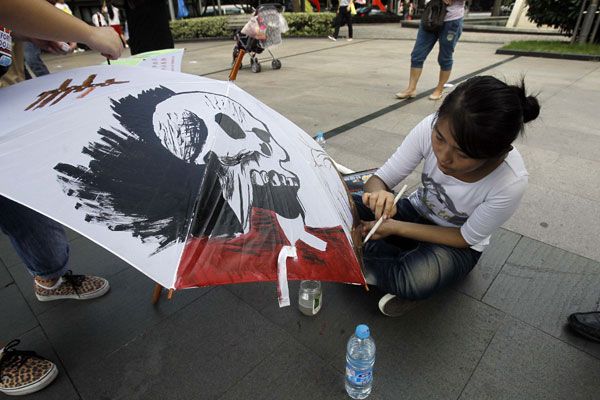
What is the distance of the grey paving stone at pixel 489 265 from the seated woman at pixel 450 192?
28cm

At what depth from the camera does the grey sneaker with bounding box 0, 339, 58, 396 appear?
1519 mm

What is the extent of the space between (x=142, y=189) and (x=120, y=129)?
23 cm

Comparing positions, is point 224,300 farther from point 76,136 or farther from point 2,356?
point 76,136

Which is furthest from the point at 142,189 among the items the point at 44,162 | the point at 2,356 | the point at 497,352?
the point at 497,352

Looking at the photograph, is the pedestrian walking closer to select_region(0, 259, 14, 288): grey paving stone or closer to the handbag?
the handbag

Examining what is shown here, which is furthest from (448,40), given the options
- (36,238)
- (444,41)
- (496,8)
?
(496,8)

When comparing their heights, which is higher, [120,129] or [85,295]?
[120,129]

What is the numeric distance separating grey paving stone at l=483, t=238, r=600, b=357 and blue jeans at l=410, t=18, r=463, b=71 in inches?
139

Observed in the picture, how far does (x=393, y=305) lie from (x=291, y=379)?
2.13 ft

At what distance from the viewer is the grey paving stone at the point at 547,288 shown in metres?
1.82

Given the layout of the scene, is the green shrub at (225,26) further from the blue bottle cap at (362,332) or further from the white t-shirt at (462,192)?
the blue bottle cap at (362,332)

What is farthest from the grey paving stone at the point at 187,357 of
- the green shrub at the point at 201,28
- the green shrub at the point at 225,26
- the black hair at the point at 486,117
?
the green shrub at the point at 201,28

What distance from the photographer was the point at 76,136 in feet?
3.30

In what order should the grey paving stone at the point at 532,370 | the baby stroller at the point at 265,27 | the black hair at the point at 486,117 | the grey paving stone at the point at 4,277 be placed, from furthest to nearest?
1. the baby stroller at the point at 265,27
2. the grey paving stone at the point at 4,277
3. the grey paving stone at the point at 532,370
4. the black hair at the point at 486,117
